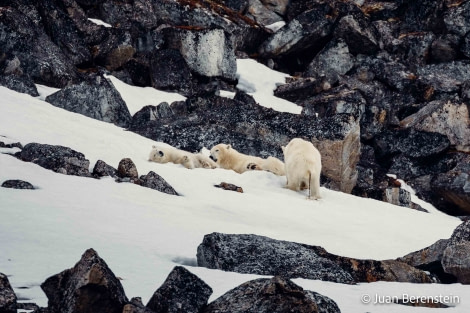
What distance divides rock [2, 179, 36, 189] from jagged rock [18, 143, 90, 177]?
7.31 ft

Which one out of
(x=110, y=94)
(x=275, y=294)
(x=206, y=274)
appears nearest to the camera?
(x=275, y=294)

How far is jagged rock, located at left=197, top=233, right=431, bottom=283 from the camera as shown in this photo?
845 centimetres

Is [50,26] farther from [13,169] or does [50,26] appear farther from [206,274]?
[206,274]

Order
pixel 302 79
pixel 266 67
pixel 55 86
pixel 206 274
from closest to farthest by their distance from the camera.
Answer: pixel 206 274 < pixel 55 86 < pixel 302 79 < pixel 266 67

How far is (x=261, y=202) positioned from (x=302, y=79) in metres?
28.0

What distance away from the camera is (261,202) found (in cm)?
1527

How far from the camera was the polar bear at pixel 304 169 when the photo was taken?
17.3 metres

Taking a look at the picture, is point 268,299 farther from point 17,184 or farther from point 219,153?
point 219,153

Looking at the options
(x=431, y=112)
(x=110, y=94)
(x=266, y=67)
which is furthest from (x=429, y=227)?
(x=266, y=67)

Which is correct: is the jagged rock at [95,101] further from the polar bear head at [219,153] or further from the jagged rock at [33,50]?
the polar bear head at [219,153]

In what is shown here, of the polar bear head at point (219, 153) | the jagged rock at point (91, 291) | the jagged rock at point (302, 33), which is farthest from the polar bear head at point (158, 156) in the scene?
the jagged rock at point (302, 33)

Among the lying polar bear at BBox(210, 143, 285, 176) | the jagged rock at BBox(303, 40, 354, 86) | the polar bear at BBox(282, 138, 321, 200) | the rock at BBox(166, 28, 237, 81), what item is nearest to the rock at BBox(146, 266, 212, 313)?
the polar bear at BBox(282, 138, 321, 200)

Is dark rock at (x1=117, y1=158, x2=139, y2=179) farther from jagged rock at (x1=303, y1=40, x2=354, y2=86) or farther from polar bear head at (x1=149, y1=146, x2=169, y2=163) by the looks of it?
jagged rock at (x1=303, y1=40, x2=354, y2=86)

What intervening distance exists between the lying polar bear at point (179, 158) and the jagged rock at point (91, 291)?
13016 millimetres
